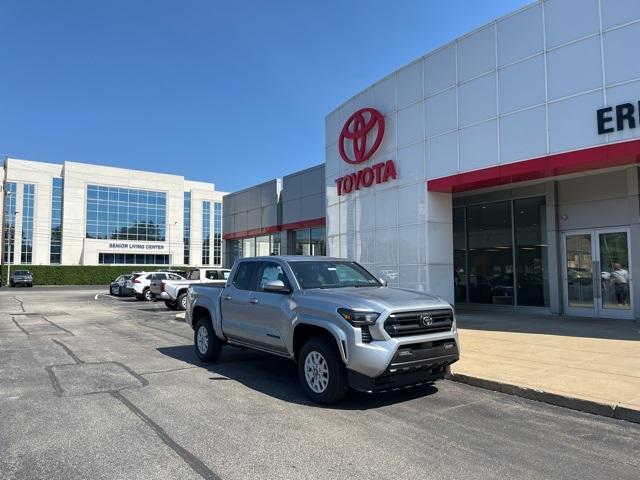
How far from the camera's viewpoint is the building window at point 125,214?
7500 cm

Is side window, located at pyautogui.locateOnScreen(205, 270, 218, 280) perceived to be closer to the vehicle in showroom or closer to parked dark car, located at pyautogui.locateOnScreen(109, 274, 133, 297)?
the vehicle in showroom

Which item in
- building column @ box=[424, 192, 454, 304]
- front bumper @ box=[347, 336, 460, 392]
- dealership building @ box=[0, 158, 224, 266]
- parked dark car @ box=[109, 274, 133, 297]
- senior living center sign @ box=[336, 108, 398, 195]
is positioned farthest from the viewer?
dealership building @ box=[0, 158, 224, 266]

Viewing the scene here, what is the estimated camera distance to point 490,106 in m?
13.4

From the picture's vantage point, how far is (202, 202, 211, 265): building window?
3430 inches

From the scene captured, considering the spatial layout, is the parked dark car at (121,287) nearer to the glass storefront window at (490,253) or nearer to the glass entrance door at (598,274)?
the glass storefront window at (490,253)

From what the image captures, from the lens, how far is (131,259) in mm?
77250

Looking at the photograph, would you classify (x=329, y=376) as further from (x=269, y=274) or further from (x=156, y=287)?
(x=156, y=287)

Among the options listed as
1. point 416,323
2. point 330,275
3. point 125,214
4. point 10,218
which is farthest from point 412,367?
point 125,214

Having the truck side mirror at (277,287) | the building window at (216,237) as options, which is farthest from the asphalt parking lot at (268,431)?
the building window at (216,237)

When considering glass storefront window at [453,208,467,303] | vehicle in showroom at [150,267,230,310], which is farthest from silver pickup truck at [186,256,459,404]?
vehicle in showroom at [150,267,230,310]

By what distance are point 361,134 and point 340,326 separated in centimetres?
1283

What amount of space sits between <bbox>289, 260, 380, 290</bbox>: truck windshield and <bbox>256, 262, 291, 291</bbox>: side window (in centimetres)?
21

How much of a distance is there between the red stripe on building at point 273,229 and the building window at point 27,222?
4985 cm

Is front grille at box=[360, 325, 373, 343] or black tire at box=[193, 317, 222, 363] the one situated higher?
front grille at box=[360, 325, 373, 343]
